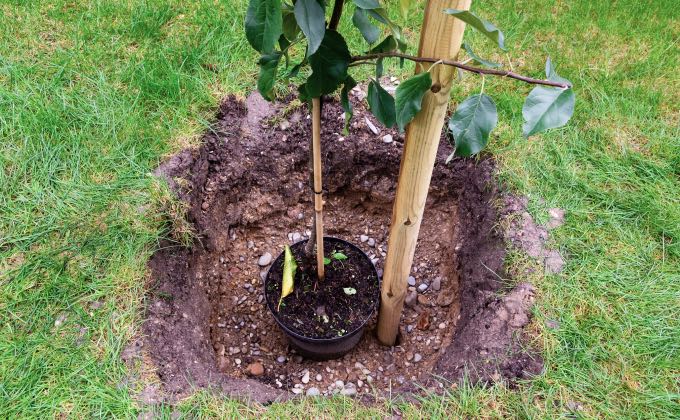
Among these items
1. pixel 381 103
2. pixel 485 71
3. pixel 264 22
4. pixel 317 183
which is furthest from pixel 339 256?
pixel 264 22

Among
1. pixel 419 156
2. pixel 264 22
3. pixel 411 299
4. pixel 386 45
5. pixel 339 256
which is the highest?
pixel 264 22

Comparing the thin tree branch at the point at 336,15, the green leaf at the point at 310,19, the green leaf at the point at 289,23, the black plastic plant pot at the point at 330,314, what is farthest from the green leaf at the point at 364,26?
the black plastic plant pot at the point at 330,314

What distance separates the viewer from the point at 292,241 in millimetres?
2537

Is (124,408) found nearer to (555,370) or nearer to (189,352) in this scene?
(189,352)

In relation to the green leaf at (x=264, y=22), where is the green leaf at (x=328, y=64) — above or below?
below

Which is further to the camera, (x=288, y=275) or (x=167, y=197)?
(x=167, y=197)

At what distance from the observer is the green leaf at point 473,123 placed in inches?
42.6

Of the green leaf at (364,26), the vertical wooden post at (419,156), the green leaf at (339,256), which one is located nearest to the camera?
the vertical wooden post at (419,156)

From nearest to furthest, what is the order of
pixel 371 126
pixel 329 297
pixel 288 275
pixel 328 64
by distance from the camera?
pixel 328 64 < pixel 288 275 < pixel 329 297 < pixel 371 126

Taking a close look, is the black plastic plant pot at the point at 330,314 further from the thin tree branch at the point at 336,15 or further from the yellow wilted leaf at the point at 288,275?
the thin tree branch at the point at 336,15

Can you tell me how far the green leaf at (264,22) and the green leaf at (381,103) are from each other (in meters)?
0.40

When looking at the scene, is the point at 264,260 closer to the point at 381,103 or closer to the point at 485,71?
the point at 381,103

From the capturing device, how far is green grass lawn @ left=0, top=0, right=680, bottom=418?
161 centimetres

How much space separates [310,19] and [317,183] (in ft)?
2.36
